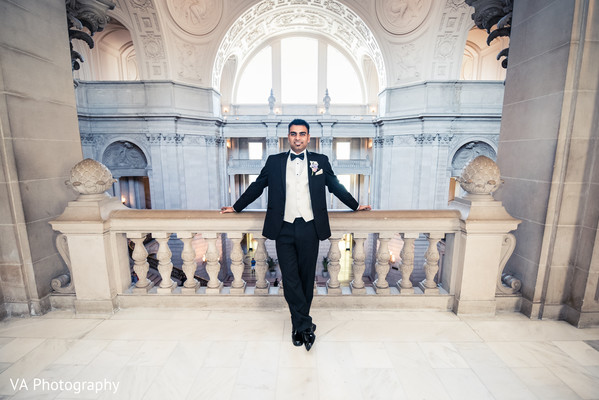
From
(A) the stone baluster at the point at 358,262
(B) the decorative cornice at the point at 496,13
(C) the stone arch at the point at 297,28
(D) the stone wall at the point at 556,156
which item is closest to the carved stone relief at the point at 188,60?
(C) the stone arch at the point at 297,28

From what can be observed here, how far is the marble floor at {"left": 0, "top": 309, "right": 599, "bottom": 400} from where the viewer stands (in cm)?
216

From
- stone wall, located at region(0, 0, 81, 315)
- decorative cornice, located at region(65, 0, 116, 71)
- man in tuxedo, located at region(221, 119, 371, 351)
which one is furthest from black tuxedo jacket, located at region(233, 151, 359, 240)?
decorative cornice, located at region(65, 0, 116, 71)

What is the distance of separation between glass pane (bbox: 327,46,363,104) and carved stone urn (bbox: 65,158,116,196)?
2107 centimetres

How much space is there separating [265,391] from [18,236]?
333cm

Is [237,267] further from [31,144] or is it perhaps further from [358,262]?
[31,144]

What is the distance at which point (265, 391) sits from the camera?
7.01ft

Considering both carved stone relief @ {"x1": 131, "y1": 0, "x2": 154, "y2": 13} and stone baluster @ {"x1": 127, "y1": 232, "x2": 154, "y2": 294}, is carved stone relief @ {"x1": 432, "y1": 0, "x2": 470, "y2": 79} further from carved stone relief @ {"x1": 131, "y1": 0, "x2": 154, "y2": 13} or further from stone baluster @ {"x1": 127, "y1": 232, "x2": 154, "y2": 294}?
stone baluster @ {"x1": 127, "y1": 232, "x2": 154, "y2": 294}

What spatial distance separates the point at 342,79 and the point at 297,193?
21559 mm

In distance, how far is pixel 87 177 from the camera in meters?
3.03

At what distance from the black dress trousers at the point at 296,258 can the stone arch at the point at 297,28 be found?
1658cm

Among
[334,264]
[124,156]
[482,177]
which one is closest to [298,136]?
[334,264]

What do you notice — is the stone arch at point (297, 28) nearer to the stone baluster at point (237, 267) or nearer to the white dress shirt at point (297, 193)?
the stone baluster at point (237, 267)

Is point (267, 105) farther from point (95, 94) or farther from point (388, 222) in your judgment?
point (388, 222)

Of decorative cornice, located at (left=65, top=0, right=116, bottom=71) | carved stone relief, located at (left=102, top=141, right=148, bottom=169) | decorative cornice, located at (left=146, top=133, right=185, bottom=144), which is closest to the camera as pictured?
decorative cornice, located at (left=65, top=0, right=116, bottom=71)
